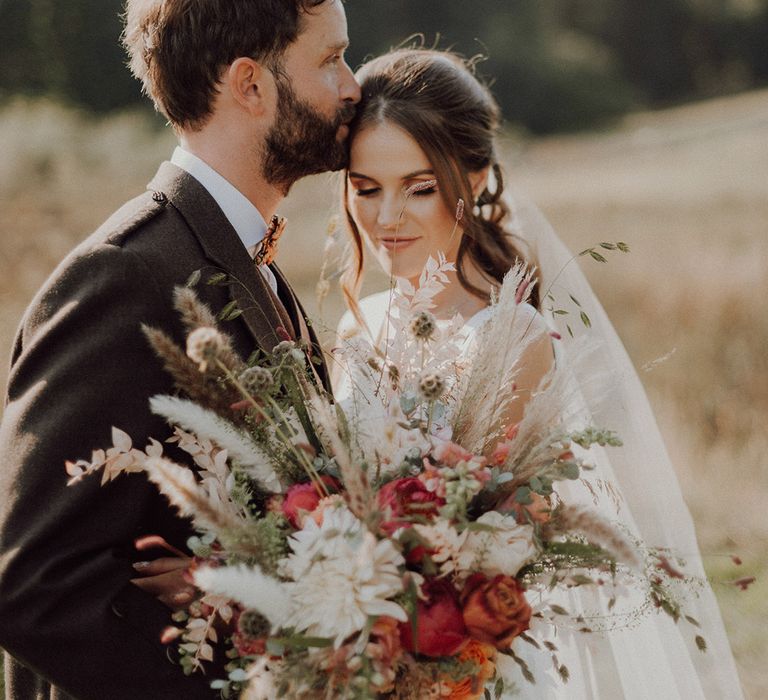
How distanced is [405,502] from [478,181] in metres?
2.01

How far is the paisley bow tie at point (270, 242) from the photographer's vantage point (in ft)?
9.00

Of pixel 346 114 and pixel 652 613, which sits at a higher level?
pixel 346 114

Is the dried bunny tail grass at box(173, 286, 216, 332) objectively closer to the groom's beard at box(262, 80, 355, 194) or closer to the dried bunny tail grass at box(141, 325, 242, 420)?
the dried bunny tail grass at box(141, 325, 242, 420)

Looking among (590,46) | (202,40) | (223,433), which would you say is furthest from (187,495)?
(590,46)

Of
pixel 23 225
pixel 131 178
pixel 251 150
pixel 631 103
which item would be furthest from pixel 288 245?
pixel 631 103

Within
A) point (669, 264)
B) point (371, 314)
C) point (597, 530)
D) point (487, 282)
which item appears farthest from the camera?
point (669, 264)

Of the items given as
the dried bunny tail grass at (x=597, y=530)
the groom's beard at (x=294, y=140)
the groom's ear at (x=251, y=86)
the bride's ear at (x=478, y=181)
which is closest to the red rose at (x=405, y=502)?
the dried bunny tail grass at (x=597, y=530)

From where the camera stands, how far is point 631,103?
3556 cm

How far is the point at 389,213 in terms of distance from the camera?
10.7ft

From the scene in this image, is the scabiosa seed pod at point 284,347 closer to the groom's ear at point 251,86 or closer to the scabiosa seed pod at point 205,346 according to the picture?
the scabiosa seed pod at point 205,346

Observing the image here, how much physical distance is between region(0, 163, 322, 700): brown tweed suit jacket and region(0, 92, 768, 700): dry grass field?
1262 millimetres

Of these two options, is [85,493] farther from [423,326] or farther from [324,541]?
[423,326]

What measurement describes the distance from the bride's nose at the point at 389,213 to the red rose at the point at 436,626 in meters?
1.71

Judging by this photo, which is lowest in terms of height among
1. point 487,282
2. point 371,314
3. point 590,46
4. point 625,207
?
point 590,46
